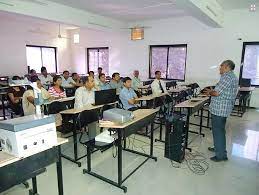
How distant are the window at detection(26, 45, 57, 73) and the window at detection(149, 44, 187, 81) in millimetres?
5073

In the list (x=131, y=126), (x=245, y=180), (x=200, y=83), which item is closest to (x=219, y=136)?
(x=245, y=180)

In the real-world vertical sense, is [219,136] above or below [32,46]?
below

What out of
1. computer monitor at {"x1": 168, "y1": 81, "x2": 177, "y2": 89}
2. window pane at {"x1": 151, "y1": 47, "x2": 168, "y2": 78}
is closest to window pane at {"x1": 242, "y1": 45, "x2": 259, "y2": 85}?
computer monitor at {"x1": 168, "y1": 81, "x2": 177, "y2": 89}

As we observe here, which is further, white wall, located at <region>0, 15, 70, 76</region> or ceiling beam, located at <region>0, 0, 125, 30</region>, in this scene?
white wall, located at <region>0, 15, 70, 76</region>

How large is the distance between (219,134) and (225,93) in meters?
0.67

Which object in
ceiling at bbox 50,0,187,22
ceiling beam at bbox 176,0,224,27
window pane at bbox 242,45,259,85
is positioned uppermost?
ceiling at bbox 50,0,187,22

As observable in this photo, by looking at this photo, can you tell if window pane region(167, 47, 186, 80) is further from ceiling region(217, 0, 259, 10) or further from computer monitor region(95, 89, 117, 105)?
computer monitor region(95, 89, 117, 105)

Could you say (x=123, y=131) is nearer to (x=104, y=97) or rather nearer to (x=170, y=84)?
(x=104, y=97)

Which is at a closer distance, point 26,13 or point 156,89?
point 26,13

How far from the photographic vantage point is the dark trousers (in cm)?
323

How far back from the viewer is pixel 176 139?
3.29 meters

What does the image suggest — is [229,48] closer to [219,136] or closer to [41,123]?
[219,136]

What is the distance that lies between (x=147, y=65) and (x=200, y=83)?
2368mm

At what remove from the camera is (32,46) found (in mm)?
9312
